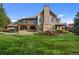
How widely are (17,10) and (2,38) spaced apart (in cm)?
35

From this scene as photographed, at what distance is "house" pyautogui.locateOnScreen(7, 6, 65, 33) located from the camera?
149 inches

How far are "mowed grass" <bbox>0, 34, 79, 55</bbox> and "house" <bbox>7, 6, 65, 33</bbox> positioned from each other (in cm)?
8

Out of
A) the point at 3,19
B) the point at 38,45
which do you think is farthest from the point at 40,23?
the point at 3,19

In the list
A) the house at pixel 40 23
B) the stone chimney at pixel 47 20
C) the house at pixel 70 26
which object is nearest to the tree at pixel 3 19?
the house at pixel 40 23

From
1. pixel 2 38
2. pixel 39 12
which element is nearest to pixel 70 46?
pixel 39 12

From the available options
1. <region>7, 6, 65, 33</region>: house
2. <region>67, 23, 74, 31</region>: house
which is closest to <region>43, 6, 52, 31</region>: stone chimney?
<region>7, 6, 65, 33</region>: house

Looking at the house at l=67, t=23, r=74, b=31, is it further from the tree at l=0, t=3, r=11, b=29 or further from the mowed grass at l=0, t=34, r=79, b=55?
the tree at l=0, t=3, r=11, b=29

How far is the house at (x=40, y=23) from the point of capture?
3.78m

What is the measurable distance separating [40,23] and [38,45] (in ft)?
0.82

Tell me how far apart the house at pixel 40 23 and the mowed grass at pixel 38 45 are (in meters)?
0.08

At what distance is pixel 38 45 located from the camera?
3.77 m

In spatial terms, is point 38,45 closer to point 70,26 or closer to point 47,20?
point 47,20

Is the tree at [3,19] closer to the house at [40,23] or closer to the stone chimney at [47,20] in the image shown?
the house at [40,23]

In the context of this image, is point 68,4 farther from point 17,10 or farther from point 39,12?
point 17,10
